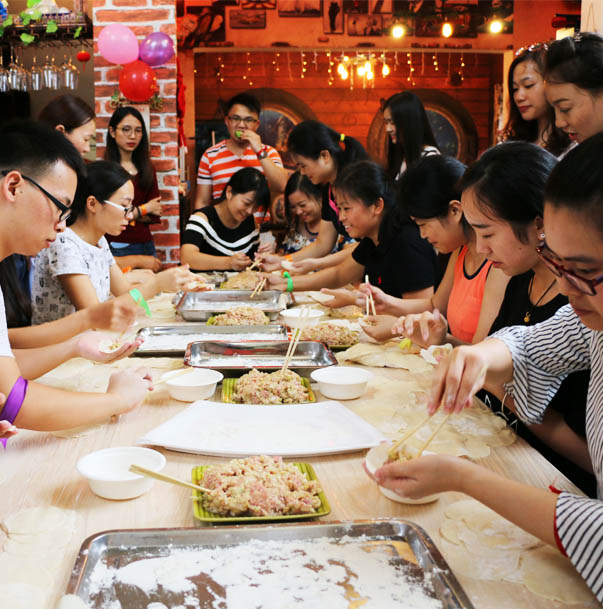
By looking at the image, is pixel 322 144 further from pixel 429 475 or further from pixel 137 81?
pixel 429 475

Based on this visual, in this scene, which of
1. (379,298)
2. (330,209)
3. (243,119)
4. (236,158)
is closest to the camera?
(379,298)

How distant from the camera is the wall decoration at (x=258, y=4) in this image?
7.43 m

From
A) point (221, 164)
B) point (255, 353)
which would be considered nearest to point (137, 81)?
point (221, 164)

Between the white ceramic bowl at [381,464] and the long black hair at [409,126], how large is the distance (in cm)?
269

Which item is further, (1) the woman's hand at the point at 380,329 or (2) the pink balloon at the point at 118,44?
(2) the pink balloon at the point at 118,44

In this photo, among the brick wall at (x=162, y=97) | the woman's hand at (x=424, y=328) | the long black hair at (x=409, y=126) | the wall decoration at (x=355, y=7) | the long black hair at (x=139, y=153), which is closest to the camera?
the woman's hand at (x=424, y=328)

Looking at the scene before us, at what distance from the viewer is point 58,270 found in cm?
270

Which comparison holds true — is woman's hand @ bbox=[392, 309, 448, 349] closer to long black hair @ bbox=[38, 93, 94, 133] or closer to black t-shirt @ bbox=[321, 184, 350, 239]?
black t-shirt @ bbox=[321, 184, 350, 239]

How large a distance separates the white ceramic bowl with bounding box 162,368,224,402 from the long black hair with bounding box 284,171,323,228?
2.91m

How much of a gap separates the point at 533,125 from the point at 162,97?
8.90 ft

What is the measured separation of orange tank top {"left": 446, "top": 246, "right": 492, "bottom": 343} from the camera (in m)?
2.38

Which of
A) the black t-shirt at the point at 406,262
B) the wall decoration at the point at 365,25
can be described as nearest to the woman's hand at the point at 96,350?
the black t-shirt at the point at 406,262

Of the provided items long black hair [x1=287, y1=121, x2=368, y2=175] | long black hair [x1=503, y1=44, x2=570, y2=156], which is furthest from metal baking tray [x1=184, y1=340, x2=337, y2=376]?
long black hair [x1=287, y1=121, x2=368, y2=175]

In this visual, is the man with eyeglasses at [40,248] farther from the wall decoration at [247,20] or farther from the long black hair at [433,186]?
the wall decoration at [247,20]
